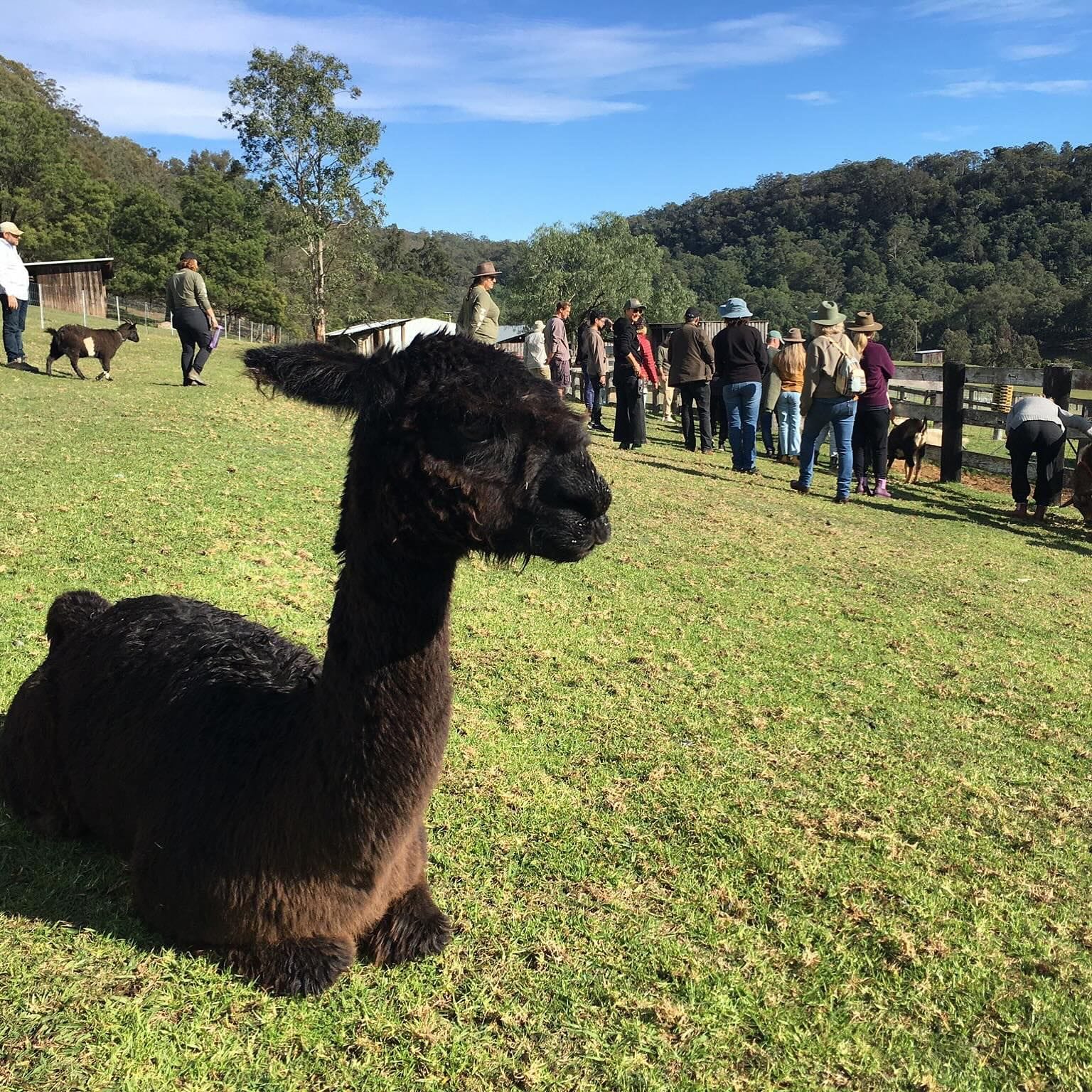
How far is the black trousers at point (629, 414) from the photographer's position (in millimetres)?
14234

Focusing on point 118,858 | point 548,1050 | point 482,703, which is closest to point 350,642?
point 548,1050

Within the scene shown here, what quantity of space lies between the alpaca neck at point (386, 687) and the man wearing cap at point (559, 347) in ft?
48.7

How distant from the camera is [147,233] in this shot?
59.9m

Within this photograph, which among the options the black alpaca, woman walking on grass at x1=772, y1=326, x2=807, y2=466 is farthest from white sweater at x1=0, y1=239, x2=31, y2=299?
the black alpaca

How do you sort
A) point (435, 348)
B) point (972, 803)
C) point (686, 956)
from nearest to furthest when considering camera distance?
point (435, 348) → point (686, 956) → point (972, 803)

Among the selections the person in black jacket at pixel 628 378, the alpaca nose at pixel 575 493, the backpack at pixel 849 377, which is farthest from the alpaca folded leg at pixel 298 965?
the person in black jacket at pixel 628 378

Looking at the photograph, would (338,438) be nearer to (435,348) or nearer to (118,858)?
(118,858)

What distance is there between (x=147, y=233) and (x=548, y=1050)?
68799mm

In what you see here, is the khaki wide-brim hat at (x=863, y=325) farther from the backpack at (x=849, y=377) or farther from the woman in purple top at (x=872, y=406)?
the backpack at (x=849, y=377)

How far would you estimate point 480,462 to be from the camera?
1857 mm

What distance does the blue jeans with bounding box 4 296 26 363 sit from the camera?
13.4 m

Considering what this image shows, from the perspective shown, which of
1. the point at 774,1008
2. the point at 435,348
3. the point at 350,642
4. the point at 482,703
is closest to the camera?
the point at 435,348

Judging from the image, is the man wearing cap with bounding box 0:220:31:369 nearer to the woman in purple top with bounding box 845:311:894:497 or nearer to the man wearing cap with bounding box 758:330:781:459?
the woman in purple top with bounding box 845:311:894:497

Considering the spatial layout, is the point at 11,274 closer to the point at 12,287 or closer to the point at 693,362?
the point at 12,287
